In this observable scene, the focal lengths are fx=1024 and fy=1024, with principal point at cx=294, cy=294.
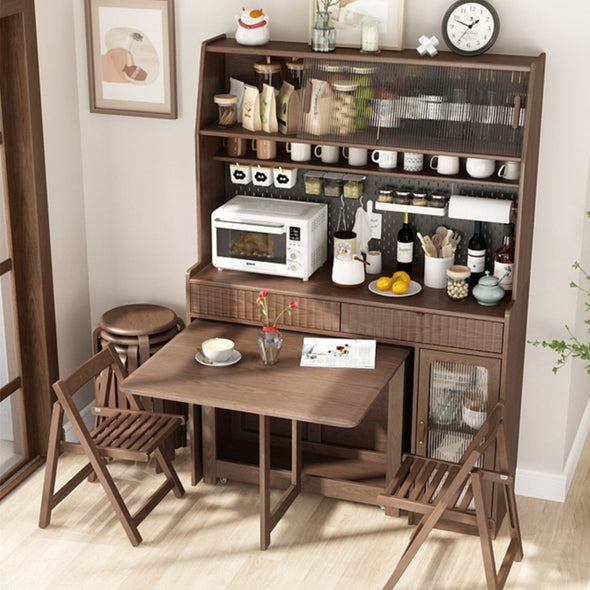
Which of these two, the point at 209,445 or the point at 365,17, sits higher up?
the point at 365,17

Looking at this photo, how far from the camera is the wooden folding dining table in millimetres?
3783

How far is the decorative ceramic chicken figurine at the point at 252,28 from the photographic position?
4.19 metres

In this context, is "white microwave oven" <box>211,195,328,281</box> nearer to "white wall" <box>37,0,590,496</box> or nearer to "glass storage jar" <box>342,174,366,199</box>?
"glass storage jar" <box>342,174,366,199</box>

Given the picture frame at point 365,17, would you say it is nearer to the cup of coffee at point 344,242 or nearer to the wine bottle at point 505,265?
the cup of coffee at point 344,242

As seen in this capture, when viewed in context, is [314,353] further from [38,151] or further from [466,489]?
[38,151]

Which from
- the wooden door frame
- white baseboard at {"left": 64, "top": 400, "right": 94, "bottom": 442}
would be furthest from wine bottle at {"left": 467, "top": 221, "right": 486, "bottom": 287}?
white baseboard at {"left": 64, "top": 400, "right": 94, "bottom": 442}

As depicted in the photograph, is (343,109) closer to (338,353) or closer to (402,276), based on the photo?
(402,276)

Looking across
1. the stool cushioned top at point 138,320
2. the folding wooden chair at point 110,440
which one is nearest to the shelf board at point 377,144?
the stool cushioned top at point 138,320

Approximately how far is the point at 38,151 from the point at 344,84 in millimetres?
1398

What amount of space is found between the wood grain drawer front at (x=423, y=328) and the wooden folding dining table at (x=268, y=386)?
82mm

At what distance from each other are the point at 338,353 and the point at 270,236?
2.05ft

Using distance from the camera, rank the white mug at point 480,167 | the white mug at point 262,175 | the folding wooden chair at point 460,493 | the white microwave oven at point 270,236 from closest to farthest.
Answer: the folding wooden chair at point 460,493, the white mug at point 480,167, the white microwave oven at point 270,236, the white mug at point 262,175

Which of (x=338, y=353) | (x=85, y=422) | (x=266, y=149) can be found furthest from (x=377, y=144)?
(x=85, y=422)

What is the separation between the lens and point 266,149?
4387 mm
